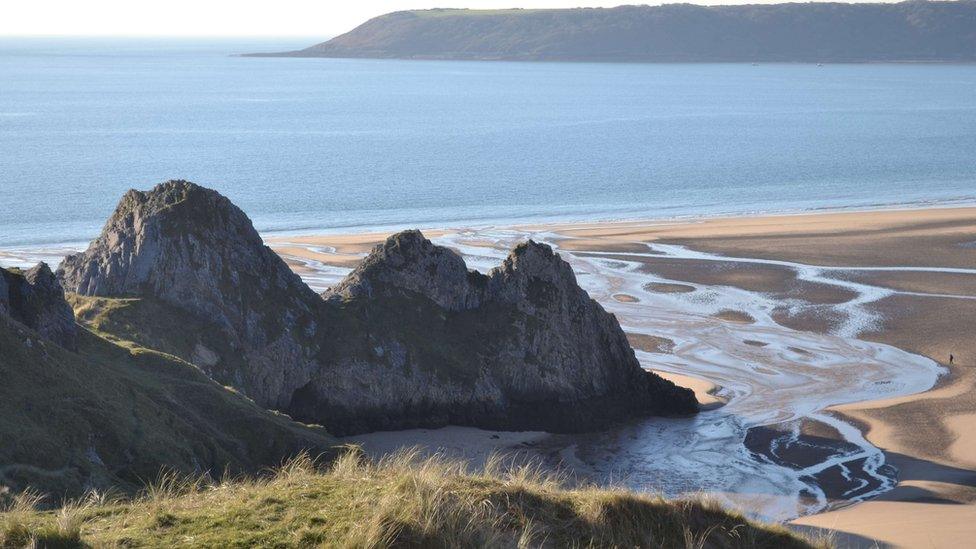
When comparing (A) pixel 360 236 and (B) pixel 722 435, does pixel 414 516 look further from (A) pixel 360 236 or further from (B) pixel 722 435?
(A) pixel 360 236

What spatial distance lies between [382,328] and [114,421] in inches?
433

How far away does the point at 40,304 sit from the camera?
888 inches

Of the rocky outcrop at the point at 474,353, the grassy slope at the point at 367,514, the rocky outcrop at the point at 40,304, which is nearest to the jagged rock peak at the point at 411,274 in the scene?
the rocky outcrop at the point at 474,353

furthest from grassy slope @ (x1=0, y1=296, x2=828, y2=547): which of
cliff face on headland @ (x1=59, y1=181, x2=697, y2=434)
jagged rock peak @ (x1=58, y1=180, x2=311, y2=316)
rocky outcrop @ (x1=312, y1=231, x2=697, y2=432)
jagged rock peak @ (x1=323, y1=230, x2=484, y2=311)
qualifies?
jagged rock peak @ (x1=323, y1=230, x2=484, y2=311)

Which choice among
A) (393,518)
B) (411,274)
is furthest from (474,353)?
(393,518)

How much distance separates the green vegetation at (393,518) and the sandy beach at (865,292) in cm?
943

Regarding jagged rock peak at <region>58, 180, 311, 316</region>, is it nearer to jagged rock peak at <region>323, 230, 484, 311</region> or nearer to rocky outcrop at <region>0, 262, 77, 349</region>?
jagged rock peak at <region>323, 230, 484, 311</region>

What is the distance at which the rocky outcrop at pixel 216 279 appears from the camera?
28.5 metres

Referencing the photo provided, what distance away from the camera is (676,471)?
26.9 metres

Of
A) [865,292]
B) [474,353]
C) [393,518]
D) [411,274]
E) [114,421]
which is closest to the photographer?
[393,518]

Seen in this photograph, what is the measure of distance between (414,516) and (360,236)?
53.1 metres

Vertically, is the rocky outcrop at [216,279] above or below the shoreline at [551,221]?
above

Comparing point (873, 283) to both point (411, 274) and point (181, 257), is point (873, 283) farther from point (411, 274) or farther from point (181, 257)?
point (181, 257)

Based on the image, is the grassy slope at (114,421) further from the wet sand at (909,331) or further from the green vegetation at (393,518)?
the wet sand at (909,331)
